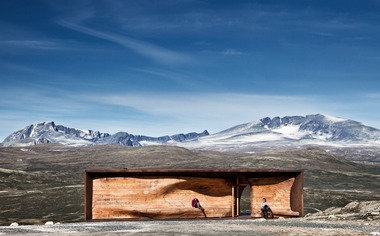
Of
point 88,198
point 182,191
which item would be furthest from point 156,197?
point 88,198

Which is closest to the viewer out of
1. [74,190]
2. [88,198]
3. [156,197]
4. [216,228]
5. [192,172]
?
[216,228]

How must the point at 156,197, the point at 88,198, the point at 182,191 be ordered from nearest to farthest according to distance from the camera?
the point at 88,198
the point at 156,197
the point at 182,191

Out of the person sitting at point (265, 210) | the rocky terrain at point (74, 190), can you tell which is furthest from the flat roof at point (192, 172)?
the rocky terrain at point (74, 190)

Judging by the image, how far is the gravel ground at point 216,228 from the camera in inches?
709

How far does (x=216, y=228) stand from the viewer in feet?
64.0

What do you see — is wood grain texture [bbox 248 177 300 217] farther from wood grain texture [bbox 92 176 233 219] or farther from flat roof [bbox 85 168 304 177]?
wood grain texture [bbox 92 176 233 219]

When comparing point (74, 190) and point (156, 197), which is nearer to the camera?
point (156, 197)

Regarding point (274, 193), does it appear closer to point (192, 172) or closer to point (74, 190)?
point (192, 172)

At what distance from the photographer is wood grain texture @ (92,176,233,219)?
77.2 ft

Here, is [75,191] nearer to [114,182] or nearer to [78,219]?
[78,219]

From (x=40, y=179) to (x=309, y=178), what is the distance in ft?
138

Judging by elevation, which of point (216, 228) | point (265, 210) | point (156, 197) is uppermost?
point (156, 197)

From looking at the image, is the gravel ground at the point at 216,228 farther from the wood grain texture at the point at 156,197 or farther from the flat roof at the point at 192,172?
the flat roof at the point at 192,172

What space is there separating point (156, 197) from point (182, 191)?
133 cm
